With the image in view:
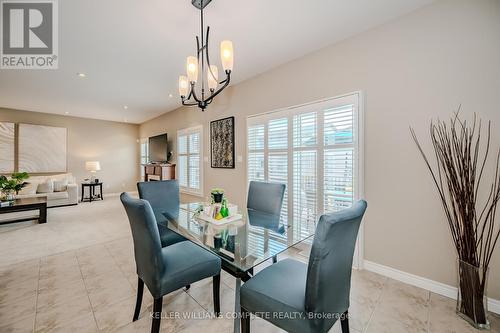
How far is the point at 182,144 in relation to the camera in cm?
542

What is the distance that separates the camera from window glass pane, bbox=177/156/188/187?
210 inches

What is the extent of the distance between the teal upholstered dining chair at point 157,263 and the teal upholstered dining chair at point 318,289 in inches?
17.6

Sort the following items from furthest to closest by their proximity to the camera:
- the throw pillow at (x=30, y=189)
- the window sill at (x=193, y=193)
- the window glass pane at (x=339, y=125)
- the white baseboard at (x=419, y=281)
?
1. the throw pillow at (x=30, y=189)
2. the window sill at (x=193, y=193)
3. the window glass pane at (x=339, y=125)
4. the white baseboard at (x=419, y=281)

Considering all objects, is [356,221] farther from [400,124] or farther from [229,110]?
[229,110]

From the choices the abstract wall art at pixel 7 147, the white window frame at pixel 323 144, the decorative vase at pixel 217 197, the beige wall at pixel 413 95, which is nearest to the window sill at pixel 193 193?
the white window frame at pixel 323 144

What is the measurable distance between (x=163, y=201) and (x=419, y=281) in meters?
2.74

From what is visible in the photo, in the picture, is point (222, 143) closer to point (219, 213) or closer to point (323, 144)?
point (323, 144)

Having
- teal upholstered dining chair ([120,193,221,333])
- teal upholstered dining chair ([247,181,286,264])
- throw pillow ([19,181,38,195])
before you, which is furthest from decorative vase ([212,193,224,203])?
throw pillow ([19,181,38,195])

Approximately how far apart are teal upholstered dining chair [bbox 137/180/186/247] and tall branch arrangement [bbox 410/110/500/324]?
2455 millimetres

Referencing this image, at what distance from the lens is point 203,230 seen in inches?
68.4

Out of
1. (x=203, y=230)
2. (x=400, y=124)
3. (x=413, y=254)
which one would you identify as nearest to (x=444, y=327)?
(x=413, y=254)

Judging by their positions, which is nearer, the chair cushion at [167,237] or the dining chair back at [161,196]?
the chair cushion at [167,237]

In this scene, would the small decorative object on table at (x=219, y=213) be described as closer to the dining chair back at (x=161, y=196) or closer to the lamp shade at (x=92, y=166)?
the dining chair back at (x=161, y=196)

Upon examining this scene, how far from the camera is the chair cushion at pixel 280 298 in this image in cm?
104
